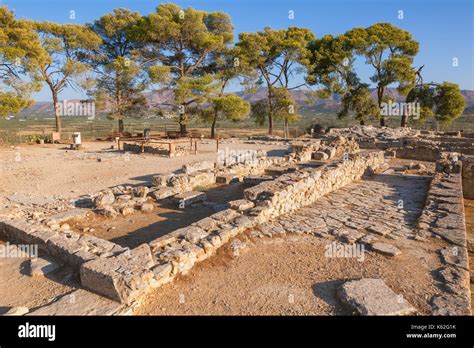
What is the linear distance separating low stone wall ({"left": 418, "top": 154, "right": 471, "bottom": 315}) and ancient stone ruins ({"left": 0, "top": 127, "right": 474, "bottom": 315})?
2cm

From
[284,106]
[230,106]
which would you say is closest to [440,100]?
[284,106]

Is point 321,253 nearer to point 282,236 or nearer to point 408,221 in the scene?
point 282,236

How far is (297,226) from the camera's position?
248 inches

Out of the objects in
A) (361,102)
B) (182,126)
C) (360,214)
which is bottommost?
(360,214)

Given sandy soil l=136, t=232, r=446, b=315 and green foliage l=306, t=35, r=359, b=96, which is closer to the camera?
sandy soil l=136, t=232, r=446, b=315

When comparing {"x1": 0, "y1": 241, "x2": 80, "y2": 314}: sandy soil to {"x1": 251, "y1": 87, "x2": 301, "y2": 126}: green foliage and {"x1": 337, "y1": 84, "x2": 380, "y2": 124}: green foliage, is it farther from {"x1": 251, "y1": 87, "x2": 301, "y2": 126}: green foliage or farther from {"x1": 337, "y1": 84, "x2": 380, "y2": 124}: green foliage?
{"x1": 337, "y1": 84, "x2": 380, "y2": 124}: green foliage

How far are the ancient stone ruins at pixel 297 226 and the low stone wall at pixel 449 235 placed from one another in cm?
2

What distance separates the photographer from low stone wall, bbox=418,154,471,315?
377 centimetres

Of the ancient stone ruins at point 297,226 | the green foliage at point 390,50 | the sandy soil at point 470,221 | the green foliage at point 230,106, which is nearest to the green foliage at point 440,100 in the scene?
the green foliage at point 390,50

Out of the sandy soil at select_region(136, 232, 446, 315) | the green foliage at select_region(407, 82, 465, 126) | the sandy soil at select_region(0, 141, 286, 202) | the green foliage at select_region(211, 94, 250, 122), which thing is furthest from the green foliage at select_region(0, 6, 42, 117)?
the green foliage at select_region(407, 82, 465, 126)

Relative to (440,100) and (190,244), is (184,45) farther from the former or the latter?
(190,244)

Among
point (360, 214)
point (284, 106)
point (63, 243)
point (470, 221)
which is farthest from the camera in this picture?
point (284, 106)

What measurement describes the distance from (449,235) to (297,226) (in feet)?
8.44
